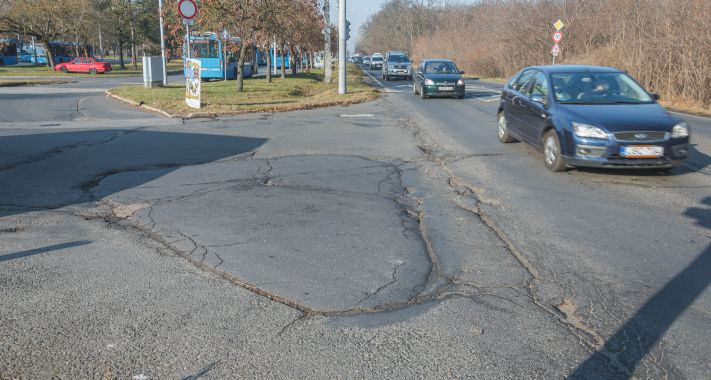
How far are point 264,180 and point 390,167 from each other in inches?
84.2

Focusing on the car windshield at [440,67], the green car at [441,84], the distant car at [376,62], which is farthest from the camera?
the distant car at [376,62]

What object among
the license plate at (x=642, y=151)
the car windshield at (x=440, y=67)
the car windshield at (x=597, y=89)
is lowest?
the license plate at (x=642, y=151)

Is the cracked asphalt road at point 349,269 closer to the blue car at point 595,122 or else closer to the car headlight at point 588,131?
the blue car at point 595,122

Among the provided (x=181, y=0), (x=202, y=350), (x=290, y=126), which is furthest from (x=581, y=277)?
(x=181, y=0)

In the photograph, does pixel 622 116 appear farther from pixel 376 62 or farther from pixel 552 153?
pixel 376 62

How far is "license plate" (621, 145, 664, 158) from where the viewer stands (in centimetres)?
805

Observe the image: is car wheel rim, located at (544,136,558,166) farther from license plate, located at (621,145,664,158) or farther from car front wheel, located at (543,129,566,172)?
license plate, located at (621,145,664,158)

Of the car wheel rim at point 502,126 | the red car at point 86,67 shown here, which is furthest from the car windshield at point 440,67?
the red car at point 86,67

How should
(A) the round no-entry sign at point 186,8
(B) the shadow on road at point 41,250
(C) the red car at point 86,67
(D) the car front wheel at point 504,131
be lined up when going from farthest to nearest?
(C) the red car at point 86,67 < (A) the round no-entry sign at point 186,8 < (D) the car front wheel at point 504,131 < (B) the shadow on road at point 41,250

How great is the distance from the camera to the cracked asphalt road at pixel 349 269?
3.54m

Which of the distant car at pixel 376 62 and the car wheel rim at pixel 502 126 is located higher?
the distant car at pixel 376 62

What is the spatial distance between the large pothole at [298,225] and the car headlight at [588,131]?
102 inches

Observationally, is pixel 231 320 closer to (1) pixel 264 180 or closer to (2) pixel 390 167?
(1) pixel 264 180

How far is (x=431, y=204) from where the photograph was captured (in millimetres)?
7227
